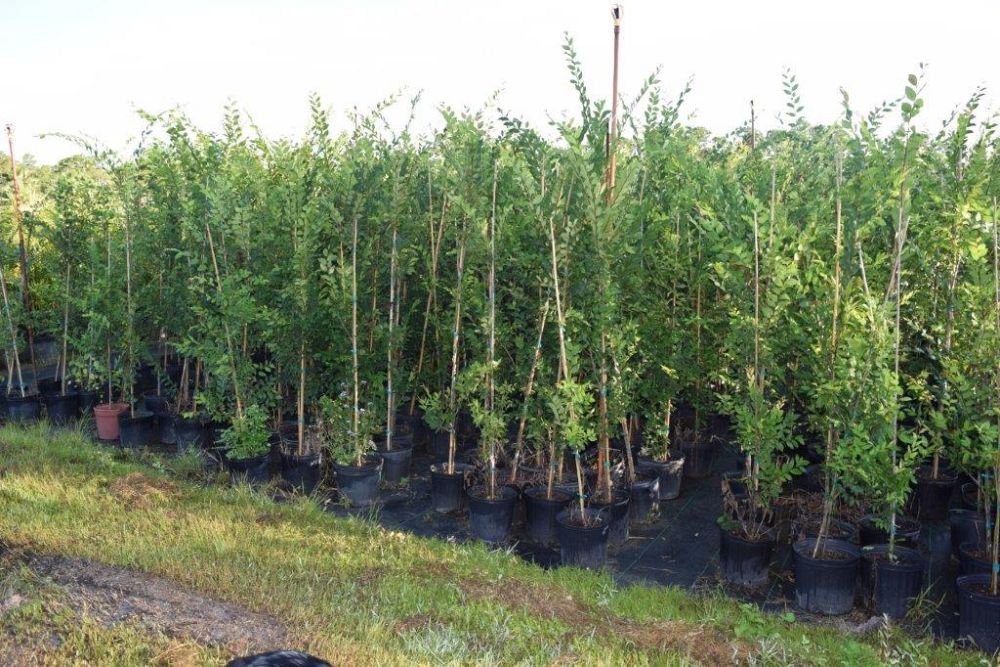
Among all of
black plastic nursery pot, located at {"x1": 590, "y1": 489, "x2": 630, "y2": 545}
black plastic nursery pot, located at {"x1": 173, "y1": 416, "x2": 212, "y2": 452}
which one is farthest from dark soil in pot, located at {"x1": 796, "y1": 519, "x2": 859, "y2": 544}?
black plastic nursery pot, located at {"x1": 173, "y1": 416, "x2": 212, "y2": 452}

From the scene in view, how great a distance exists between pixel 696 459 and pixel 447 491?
2.09 metres

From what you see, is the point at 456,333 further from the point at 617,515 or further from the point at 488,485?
the point at 617,515

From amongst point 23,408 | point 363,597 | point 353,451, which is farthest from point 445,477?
point 23,408

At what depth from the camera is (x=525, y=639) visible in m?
3.72

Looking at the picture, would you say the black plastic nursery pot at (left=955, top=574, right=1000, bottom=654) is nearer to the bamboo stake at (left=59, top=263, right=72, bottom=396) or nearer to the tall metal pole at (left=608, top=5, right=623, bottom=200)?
the tall metal pole at (left=608, top=5, right=623, bottom=200)

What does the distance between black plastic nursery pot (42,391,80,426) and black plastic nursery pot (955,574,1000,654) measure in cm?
782

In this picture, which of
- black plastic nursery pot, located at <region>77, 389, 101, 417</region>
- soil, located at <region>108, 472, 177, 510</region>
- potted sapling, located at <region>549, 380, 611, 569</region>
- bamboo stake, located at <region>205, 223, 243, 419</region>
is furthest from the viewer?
black plastic nursery pot, located at <region>77, 389, 101, 417</region>

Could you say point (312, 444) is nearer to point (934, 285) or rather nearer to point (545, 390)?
point (545, 390)

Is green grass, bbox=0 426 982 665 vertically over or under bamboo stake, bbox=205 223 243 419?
under

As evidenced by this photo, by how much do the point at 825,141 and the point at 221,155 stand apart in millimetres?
5381

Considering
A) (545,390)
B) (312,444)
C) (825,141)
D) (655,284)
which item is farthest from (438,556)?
(825,141)

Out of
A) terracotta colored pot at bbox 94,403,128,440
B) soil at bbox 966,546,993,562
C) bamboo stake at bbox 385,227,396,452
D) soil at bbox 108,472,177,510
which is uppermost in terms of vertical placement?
bamboo stake at bbox 385,227,396,452

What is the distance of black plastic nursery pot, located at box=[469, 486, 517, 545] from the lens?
5.33 m

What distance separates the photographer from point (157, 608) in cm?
380
